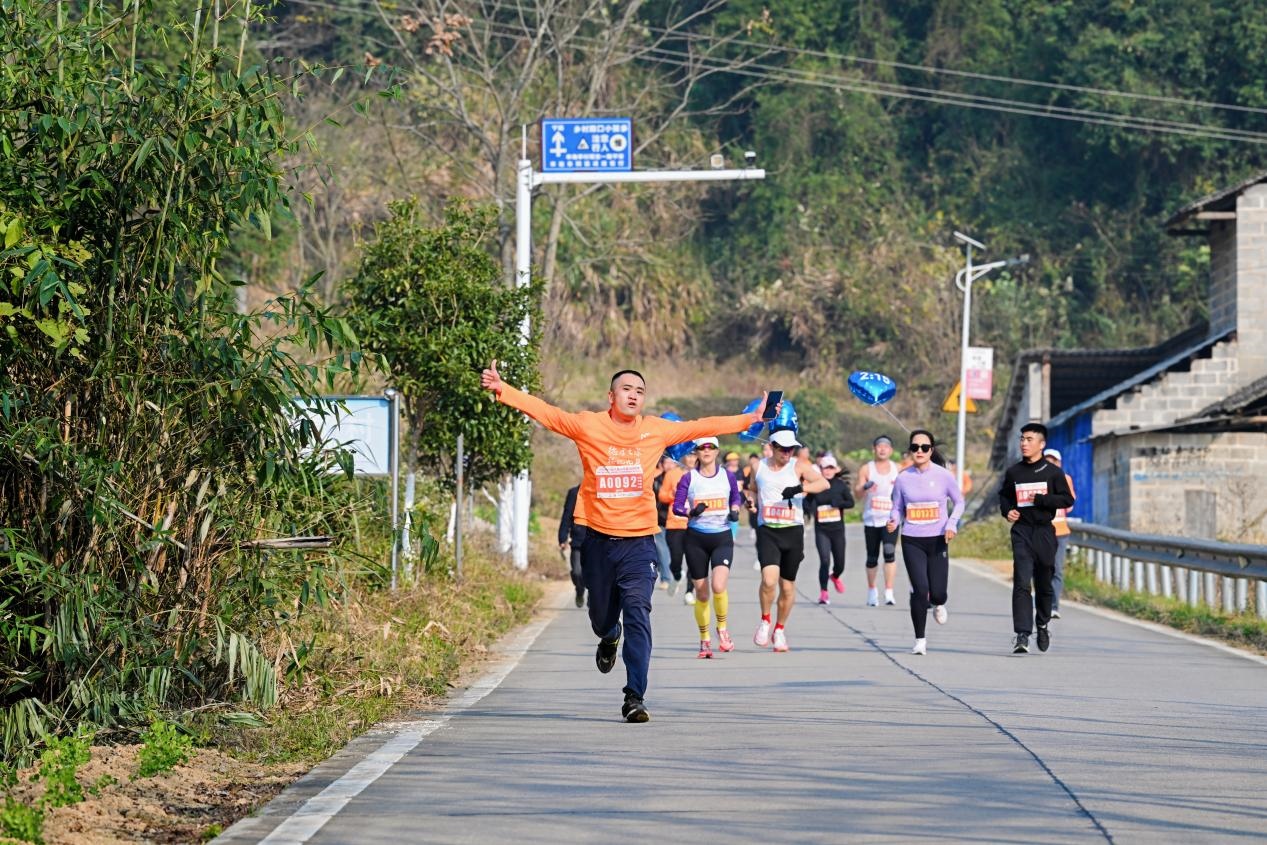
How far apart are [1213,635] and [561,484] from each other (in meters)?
25.7

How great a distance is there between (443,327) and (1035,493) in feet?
20.8

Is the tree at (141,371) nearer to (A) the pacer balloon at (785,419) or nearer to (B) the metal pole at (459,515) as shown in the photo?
(A) the pacer balloon at (785,419)

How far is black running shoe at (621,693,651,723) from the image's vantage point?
11141mm

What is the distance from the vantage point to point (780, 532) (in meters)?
16.5

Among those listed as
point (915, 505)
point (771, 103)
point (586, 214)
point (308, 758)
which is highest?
point (771, 103)

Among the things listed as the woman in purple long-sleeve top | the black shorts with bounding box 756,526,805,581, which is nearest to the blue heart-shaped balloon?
the woman in purple long-sleeve top

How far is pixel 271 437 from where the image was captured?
1083 centimetres

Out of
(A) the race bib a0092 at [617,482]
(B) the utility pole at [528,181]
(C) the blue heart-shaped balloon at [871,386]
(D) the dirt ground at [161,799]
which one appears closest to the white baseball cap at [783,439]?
(C) the blue heart-shaped balloon at [871,386]

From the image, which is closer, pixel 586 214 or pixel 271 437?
pixel 271 437

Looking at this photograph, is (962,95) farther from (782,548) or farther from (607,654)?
(607,654)

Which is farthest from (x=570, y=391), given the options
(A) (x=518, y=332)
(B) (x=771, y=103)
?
(A) (x=518, y=332)

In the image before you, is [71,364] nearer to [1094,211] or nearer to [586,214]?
[586,214]

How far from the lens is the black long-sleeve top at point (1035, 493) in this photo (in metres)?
16.4

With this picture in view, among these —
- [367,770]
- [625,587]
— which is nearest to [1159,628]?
[625,587]
